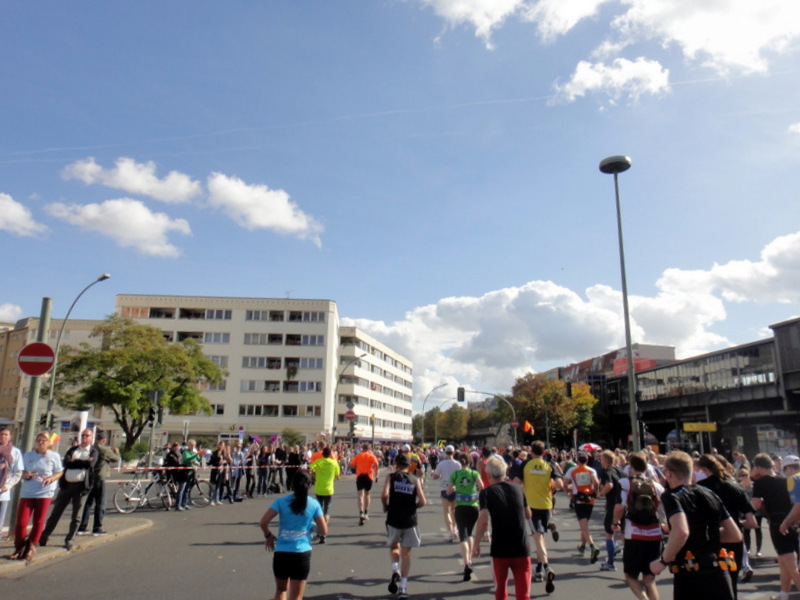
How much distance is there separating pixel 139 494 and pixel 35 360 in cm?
798

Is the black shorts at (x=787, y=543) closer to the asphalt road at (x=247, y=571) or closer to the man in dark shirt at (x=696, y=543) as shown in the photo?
the asphalt road at (x=247, y=571)

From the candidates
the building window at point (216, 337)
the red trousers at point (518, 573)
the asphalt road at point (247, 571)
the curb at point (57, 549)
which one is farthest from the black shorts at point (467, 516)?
the building window at point (216, 337)

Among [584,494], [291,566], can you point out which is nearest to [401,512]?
[291,566]

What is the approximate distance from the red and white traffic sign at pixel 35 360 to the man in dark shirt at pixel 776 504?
35.4 feet

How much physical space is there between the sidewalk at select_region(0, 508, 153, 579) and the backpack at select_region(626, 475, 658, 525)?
785 cm

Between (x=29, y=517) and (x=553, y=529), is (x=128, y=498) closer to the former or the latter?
(x=29, y=517)

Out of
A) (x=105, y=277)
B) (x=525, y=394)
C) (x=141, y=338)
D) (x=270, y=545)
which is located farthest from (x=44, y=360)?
(x=525, y=394)

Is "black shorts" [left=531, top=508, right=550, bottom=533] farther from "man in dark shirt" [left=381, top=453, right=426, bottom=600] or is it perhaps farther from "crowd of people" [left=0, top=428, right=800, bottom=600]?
"man in dark shirt" [left=381, top=453, right=426, bottom=600]

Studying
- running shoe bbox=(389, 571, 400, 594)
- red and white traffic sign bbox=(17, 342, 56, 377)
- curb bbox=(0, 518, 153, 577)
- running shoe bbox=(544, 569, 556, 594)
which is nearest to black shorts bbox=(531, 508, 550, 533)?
running shoe bbox=(544, 569, 556, 594)

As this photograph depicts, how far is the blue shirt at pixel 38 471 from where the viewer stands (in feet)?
29.6

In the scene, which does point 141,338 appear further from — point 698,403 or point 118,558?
point 698,403

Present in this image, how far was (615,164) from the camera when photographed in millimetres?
20578

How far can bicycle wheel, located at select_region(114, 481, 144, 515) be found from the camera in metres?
15.9

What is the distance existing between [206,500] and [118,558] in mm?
9983
